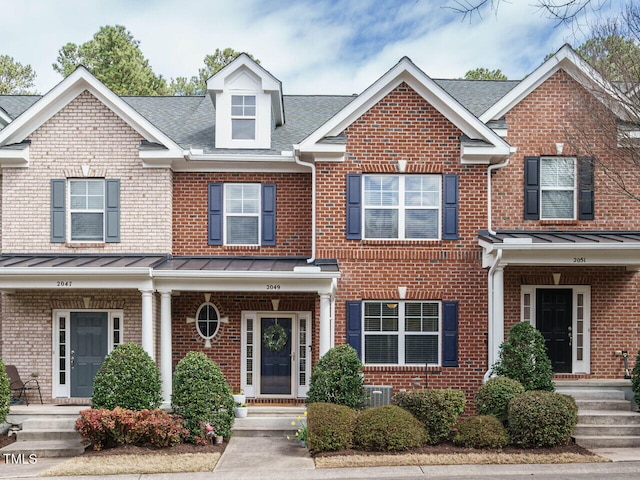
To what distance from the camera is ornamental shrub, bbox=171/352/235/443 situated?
43.2ft

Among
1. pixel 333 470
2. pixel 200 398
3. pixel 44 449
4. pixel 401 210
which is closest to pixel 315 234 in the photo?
pixel 401 210

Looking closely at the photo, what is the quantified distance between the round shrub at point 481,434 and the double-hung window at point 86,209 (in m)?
8.98

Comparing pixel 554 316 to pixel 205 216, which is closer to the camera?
pixel 554 316

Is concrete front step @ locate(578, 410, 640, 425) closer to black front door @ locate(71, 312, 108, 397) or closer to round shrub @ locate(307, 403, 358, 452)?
round shrub @ locate(307, 403, 358, 452)

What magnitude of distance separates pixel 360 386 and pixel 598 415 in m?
4.65

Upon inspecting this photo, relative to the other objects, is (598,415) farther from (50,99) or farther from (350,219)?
(50,99)

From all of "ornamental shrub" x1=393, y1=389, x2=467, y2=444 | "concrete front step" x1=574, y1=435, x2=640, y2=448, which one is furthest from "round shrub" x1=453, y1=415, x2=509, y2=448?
"concrete front step" x1=574, y1=435, x2=640, y2=448

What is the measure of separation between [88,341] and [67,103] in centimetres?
545

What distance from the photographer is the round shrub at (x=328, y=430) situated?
1238cm

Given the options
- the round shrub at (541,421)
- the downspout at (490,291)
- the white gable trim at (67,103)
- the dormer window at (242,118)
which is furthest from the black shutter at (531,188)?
the white gable trim at (67,103)

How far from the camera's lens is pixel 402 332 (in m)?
15.7

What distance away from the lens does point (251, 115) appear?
17.0m

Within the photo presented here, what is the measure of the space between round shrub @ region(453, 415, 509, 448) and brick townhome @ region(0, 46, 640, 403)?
2.48 m

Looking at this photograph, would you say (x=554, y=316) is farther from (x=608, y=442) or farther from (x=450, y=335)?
(x=608, y=442)
